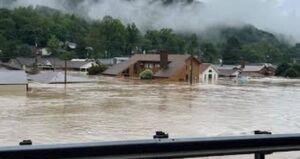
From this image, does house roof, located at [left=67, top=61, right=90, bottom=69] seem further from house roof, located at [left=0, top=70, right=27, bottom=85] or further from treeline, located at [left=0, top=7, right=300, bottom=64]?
house roof, located at [left=0, top=70, right=27, bottom=85]

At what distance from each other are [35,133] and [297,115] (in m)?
10.3

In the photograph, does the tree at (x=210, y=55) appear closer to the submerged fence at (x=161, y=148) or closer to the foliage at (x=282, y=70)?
the foliage at (x=282, y=70)

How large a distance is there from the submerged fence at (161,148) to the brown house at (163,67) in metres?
49.3

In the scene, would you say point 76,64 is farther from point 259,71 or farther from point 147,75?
point 147,75

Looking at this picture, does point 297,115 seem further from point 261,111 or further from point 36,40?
point 36,40

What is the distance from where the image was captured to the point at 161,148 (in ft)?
10.8

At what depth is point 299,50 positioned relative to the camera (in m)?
148

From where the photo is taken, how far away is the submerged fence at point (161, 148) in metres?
3.00

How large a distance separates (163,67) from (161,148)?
175ft

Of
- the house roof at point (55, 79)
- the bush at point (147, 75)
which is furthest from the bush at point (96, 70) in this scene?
the house roof at point (55, 79)

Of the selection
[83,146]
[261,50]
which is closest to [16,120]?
[83,146]

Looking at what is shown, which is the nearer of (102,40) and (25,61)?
(25,61)

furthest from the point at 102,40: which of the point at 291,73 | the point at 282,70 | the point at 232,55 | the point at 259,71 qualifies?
the point at 291,73

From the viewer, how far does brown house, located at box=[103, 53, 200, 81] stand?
54.5m
